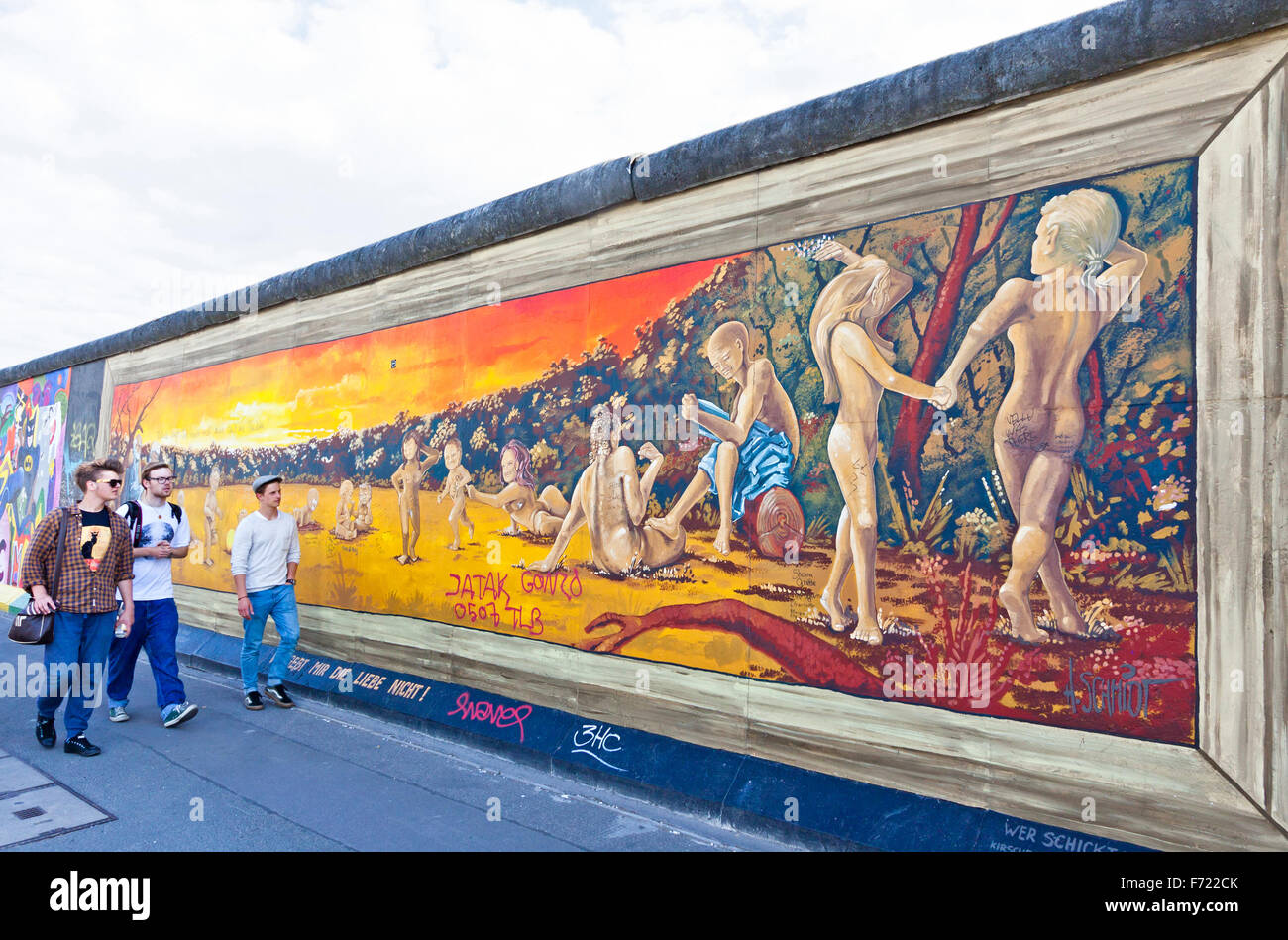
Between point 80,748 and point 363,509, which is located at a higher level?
point 363,509

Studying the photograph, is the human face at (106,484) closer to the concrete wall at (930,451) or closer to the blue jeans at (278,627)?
the blue jeans at (278,627)

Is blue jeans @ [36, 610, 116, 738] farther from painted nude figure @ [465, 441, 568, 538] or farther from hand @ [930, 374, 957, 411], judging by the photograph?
hand @ [930, 374, 957, 411]

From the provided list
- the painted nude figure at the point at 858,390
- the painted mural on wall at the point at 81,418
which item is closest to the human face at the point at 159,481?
the painted nude figure at the point at 858,390

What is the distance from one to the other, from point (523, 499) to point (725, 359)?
1.95 m

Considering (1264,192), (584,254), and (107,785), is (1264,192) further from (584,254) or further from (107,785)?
(107,785)

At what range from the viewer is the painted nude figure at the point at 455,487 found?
6.34m

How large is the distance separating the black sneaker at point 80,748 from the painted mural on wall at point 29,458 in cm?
896

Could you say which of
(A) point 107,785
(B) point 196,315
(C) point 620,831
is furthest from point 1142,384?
(B) point 196,315

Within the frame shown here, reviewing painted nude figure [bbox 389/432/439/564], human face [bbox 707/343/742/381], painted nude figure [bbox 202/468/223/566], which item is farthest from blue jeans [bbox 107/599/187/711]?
human face [bbox 707/343/742/381]

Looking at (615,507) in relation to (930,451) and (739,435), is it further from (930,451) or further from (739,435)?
(930,451)

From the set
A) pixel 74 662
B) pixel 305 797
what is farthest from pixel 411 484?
pixel 305 797

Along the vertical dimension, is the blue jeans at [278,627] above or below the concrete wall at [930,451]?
below

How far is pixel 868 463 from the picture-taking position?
403 centimetres
